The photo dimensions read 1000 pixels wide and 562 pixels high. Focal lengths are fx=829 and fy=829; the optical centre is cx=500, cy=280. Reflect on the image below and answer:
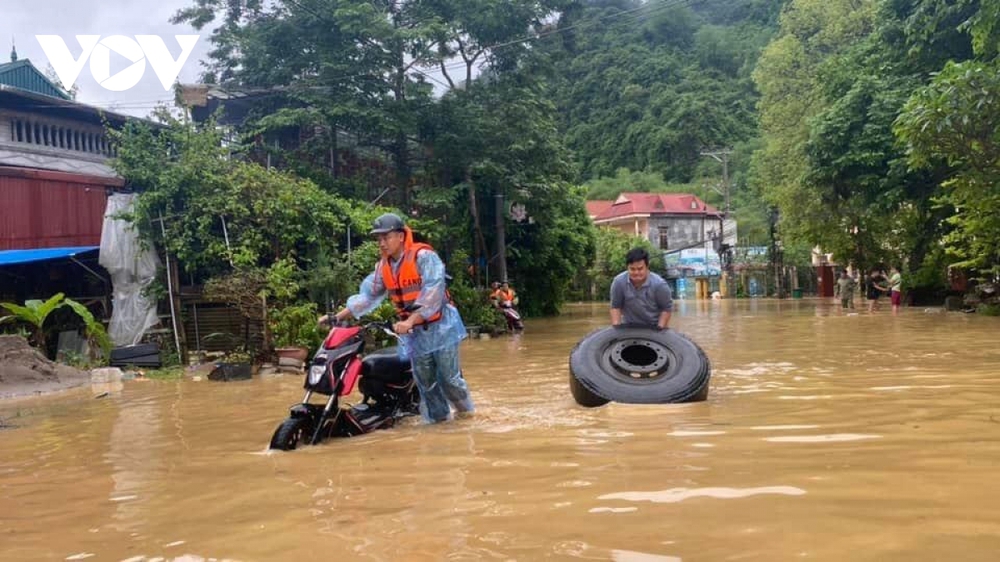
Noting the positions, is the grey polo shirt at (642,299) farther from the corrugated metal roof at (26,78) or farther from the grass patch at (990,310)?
the corrugated metal roof at (26,78)

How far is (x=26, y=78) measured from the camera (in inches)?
818

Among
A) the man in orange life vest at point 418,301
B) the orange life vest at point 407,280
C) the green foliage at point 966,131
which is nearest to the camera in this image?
the man in orange life vest at point 418,301

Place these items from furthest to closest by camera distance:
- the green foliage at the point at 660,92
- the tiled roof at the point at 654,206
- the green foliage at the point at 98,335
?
the green foliage at the point at 660,92
the tiled roof at the point at 654,206
the green foliage at the point at 98,335

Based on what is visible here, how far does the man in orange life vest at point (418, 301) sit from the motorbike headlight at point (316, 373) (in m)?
0.51

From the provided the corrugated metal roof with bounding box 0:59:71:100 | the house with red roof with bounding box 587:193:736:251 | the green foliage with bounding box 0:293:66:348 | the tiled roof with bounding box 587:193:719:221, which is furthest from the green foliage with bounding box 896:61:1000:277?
the tiled roof with bounding box 587:193:719:221

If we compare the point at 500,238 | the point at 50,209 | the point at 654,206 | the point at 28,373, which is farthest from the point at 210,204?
the point at 654,206

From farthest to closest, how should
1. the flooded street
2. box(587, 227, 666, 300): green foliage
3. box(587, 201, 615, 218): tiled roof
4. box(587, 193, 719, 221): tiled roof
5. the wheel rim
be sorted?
box(587, 201, 615, 218): tiled roof < box(587, 193, 719, 221): tiled roof < box(587, 227, 666, 300): green foliage < the wheel rim < the flooded street

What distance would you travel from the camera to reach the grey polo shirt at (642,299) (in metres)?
6.55

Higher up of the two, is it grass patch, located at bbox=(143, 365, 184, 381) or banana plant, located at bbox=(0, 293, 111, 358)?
banana plant, located at bbox=(0, 293, 111, 358)

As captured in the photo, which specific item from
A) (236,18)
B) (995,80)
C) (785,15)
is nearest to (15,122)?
(236,18)

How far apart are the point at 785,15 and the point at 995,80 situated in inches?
900

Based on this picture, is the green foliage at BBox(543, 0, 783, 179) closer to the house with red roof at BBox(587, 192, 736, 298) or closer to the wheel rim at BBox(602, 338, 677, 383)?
the house with red roof at BBox(587, 192, 736, 298)

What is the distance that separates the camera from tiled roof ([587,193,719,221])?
2008 inches

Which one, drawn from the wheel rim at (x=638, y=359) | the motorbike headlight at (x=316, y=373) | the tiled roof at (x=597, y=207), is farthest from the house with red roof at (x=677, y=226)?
the motorbike headlight at (x=316, y=373)
